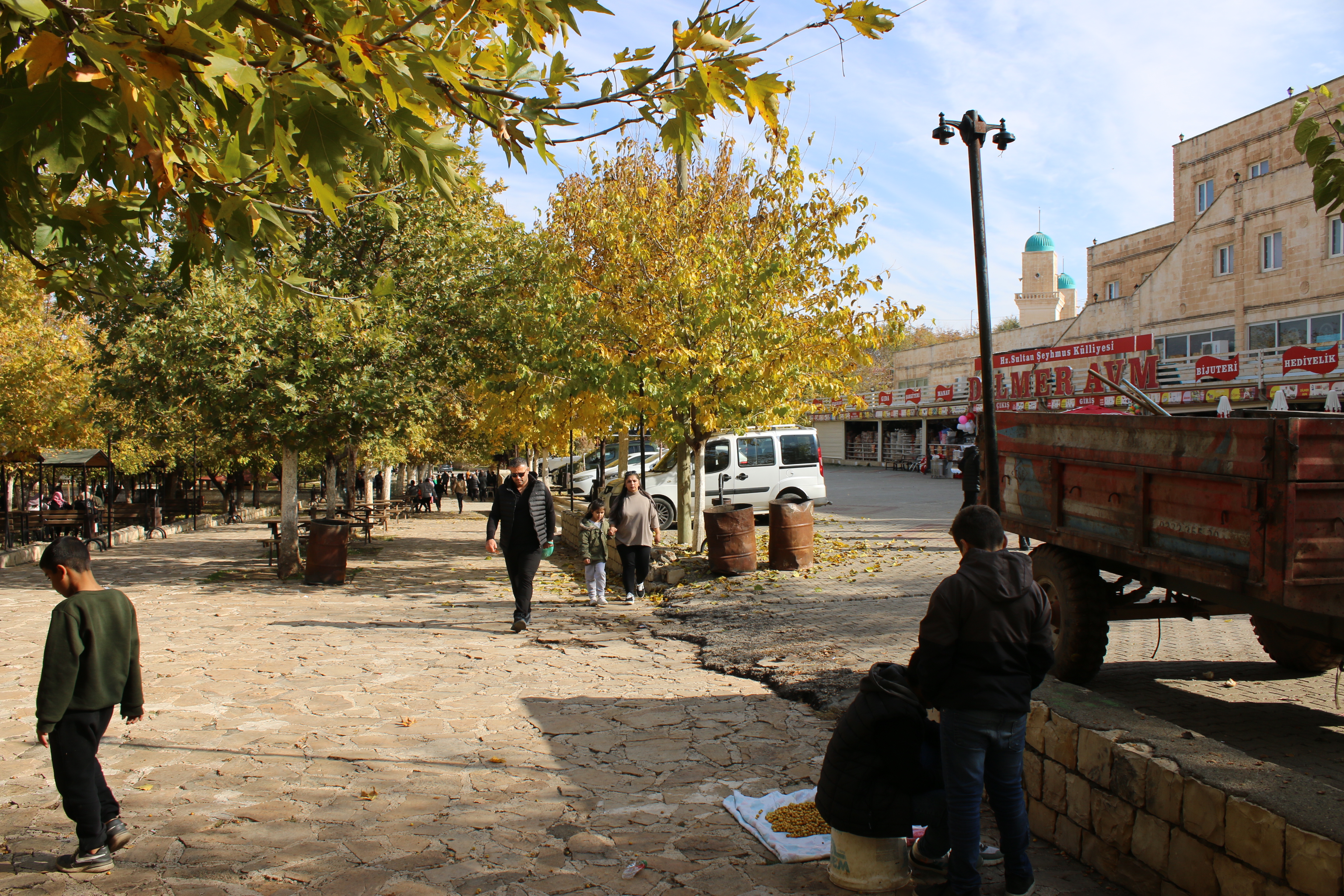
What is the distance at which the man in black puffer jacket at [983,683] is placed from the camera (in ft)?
10.7

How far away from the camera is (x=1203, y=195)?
39.1 metres

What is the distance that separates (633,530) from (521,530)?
91.1 inches

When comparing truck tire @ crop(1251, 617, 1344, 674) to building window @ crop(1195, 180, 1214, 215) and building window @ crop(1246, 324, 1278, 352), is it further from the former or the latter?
building window @ crop(1195, 180, 1214, 215)

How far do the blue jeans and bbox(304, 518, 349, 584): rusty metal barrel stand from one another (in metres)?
11.1

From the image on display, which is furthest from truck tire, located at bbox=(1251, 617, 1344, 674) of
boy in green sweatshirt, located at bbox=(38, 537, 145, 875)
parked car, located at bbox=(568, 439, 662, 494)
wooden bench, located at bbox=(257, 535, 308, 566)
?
parked car, located at bbox=(568, 439, 662, 494)

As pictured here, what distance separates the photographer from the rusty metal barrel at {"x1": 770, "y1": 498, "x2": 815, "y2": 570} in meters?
12.2

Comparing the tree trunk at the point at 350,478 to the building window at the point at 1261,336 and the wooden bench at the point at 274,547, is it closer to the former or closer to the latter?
the wooden bench at the point at 274,547

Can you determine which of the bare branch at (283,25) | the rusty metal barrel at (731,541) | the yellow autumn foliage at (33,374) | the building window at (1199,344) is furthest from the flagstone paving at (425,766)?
the building window at (1199,344)

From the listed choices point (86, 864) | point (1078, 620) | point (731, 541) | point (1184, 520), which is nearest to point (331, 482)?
point (731, 541)

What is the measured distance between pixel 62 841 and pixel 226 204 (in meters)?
3.02

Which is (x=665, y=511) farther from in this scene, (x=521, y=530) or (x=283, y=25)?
(x=283, y=25)

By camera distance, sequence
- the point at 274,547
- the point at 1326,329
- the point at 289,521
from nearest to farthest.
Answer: the point at 289,521 → the point at 274,547 → the point at 1326,329

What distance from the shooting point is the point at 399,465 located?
4562 cm

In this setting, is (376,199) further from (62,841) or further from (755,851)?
(755,851)
